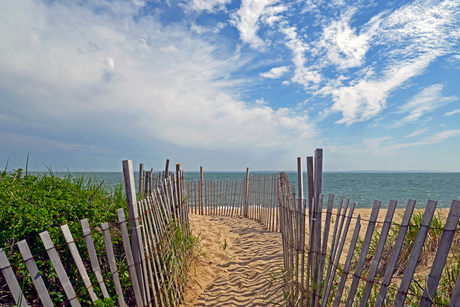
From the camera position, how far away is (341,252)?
2.39m

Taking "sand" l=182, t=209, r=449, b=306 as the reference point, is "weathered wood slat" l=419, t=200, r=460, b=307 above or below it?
above

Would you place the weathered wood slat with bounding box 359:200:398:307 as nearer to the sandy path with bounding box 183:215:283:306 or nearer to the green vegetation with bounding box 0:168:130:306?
the sandy path with bounding box 183:215:283:306

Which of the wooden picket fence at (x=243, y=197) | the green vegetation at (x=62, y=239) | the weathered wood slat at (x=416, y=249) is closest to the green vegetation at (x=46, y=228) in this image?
the green vegetation at (x=62, y=239)

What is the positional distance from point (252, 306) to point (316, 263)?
115 cm

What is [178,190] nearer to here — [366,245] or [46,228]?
[46,228]

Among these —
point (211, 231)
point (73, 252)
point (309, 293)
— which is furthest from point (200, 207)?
point (73, 252)

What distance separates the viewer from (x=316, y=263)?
256cm

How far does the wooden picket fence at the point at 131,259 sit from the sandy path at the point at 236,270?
40cm

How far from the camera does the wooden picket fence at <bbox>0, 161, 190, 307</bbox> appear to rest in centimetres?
174

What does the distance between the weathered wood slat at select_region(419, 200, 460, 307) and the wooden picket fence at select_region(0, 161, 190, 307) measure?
7.30ft

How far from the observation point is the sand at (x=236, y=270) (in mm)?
3334

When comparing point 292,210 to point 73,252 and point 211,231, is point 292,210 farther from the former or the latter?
point 211,231

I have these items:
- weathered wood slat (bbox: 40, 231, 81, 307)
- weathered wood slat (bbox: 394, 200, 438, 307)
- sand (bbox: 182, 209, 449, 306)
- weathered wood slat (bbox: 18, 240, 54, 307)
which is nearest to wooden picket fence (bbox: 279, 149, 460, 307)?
weathered wood slat (bbox: 394, 200, 438, 307)

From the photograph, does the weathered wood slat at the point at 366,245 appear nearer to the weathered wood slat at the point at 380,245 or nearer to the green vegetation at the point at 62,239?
the weathered wood slat at the point at 380,245
